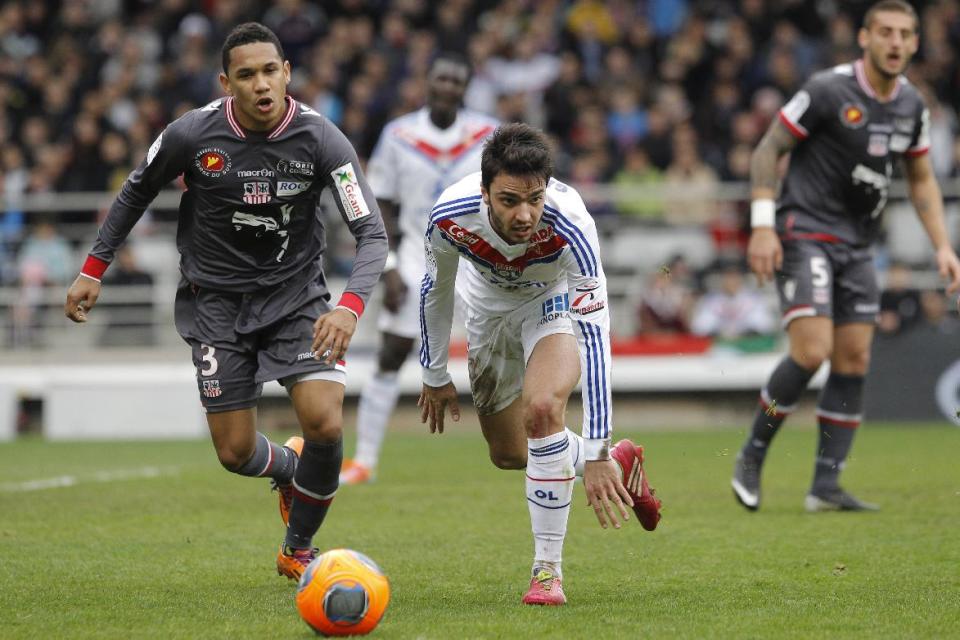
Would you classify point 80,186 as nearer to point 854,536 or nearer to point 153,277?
point 153,277

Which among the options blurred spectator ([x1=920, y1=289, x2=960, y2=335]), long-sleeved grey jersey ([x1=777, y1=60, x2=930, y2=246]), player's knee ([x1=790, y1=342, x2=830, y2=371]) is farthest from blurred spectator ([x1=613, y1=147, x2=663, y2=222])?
player's knee ([x1=790, y1=342, x2=830, y2=371])

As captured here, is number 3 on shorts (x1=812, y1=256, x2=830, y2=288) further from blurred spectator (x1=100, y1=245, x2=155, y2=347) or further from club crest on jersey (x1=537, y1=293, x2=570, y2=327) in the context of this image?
blurred spectator (x1=100, y1=245, x2=155, y2=347)

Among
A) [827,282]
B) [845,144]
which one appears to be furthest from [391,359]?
[845,144]

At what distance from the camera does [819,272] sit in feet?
27.5

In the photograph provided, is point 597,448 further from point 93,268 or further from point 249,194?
point 93,268

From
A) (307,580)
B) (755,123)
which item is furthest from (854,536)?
(755,123)

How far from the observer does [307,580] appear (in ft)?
16.7

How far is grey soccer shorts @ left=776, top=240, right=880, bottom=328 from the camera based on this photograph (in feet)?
27.4

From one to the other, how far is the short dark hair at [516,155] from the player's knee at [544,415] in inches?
33.3

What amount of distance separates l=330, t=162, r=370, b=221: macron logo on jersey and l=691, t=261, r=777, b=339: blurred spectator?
9960 millimetres

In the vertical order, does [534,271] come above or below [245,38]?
below

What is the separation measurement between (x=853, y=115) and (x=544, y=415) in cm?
376

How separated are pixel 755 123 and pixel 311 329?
1187 centimetres

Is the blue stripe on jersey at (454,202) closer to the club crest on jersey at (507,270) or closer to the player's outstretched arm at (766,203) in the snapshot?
the club crest on jersey at (507,270)
